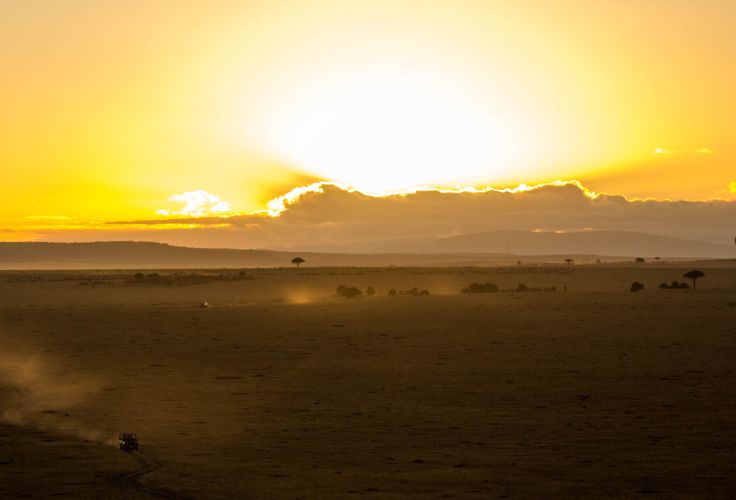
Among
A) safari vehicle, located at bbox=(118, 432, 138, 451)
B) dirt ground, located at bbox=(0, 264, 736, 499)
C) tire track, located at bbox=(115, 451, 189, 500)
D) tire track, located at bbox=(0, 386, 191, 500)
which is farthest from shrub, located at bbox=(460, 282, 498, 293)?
tire track, located at bbox=(115, 451, 189, 500)

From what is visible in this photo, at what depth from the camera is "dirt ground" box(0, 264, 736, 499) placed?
12.3m

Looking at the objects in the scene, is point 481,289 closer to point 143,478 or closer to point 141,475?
point 141,475

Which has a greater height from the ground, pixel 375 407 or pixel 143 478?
pixel 375 407

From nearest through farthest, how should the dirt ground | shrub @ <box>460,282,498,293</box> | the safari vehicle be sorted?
the dirt ground
the safari vehicle
shrub @ <box>460,282,498,293</box>

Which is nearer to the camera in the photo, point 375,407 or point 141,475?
point 141,475

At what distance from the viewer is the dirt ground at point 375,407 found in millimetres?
12305

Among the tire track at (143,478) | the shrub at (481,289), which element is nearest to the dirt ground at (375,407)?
the tire track at (143,478)

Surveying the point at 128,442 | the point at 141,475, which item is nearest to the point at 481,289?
the point at 128,442

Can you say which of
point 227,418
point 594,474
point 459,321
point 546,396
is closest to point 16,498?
point 227,418

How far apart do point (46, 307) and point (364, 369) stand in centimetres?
3200

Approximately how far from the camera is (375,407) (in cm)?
1809

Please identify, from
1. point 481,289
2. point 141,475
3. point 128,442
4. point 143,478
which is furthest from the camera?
point 481,289

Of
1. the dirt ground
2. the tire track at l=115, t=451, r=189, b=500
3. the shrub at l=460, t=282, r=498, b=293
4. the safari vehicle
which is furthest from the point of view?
the shrub at l=460, t=282, r=498, b=293

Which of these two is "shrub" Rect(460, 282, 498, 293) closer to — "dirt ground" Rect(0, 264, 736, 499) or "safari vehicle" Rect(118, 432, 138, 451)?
"dirt ground" Rect(0, 264, 736, 499)
